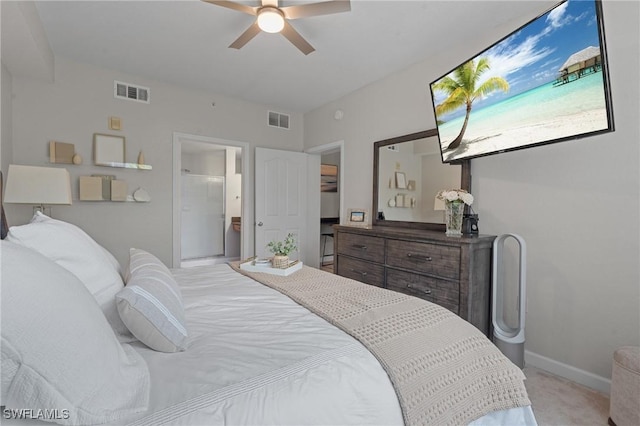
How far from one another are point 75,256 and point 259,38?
2.49m

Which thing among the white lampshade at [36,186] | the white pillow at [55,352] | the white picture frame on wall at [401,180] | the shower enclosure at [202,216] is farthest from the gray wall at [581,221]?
the shower enclosure at [202,216]

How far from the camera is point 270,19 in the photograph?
2.13 m

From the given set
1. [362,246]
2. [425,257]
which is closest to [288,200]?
[362,246]

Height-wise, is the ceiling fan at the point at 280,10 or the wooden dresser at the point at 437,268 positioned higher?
the ceiling fan at the point at 280,10

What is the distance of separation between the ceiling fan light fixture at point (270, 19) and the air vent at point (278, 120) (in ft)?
8.04

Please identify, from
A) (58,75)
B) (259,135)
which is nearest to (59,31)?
(58,75)

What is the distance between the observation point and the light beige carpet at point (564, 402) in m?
1.70

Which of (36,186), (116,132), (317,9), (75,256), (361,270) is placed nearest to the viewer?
(75,256)

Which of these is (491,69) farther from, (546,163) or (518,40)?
(546,163)

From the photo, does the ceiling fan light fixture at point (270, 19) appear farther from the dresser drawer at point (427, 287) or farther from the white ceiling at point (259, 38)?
the dresser drawer at point (427, 287)

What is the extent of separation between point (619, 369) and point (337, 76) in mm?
3377

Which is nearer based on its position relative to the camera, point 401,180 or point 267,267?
point 267,267

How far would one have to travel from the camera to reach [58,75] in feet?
10.4

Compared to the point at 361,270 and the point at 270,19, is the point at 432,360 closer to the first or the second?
the point at 361,270
